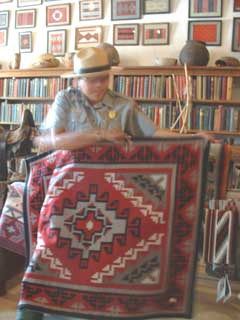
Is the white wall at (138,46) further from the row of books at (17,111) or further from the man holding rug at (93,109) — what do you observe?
the man holding rug at (93,109)

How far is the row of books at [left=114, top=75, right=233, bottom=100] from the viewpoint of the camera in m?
3.94

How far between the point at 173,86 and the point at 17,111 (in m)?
2.02

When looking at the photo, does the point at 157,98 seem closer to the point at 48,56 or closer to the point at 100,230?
the point at 48,56

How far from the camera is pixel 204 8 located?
4211 mm

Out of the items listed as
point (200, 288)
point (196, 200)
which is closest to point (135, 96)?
point (200, 288)

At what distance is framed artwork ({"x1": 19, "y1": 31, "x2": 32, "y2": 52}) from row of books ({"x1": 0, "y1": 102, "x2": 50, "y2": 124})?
0.75 metres

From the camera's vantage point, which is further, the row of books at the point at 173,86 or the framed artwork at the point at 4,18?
the framed artwork at the point at 4,18

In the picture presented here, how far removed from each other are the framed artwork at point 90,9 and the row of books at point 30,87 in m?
0.83

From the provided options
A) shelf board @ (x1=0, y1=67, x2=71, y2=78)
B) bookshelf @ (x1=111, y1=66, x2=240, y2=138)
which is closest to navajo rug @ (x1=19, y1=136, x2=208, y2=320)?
bookshelf @ (x1=111, y1=66, x2=240, y2=138)

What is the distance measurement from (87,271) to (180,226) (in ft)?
1.62

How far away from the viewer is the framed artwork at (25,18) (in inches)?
Result: 197

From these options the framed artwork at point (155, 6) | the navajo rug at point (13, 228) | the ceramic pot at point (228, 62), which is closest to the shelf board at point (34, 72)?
the framed artwork at point (155, 6)

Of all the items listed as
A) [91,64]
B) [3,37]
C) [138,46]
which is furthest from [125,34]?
[91,64]

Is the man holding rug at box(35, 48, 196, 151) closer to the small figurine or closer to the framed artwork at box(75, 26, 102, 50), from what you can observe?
the framed artwork at box(75, 26, 102, 50)
